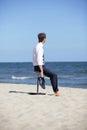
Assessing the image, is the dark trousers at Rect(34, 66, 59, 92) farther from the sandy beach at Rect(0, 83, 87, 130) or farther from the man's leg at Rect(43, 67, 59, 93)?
the sandy beach at Rect(0, 83, 87, 130)

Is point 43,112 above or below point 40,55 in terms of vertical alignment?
below

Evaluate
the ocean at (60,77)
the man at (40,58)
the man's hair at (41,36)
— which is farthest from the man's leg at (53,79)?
the ocean at (60,77)

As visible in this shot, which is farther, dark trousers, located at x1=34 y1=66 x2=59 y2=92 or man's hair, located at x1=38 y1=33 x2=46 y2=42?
dark trousers, located at x1=34 y1=66 x2=59 y2=92

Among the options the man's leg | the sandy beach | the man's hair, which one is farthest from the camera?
the man's leg

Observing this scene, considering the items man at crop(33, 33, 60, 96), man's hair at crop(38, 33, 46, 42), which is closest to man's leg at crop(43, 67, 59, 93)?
man at crop(33, 33, 60, 96)

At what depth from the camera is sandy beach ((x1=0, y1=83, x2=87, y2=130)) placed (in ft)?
16.7

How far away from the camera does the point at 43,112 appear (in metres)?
6.03

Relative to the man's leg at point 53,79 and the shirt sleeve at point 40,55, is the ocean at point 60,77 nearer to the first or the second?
the man's leg at point 53,79

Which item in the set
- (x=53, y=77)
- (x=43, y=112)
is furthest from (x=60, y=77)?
(x=43, y=112)

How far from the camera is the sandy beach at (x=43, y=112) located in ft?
16.7

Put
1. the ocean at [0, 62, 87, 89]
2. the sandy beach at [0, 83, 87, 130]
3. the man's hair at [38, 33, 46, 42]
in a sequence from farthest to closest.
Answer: the ocean at [0, 62, 87, 89]
the man's hair at [38, 33, 46, 42]
the sandy beach at [0, 83, 87, 130]

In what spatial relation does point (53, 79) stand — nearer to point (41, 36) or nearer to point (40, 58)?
point (40, 58)

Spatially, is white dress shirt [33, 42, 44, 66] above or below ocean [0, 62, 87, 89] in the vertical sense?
above

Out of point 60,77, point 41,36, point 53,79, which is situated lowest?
point 60,77
